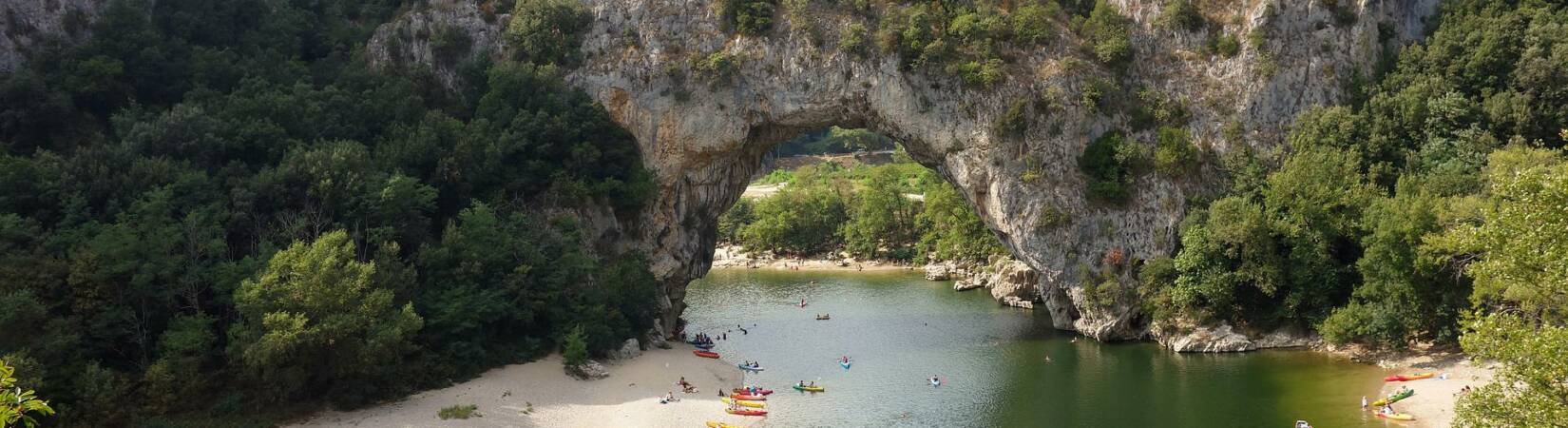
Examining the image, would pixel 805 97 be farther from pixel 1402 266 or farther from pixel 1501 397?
pixel 1501 397

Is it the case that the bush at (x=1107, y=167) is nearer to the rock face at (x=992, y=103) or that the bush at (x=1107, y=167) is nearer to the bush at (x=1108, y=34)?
the rock face at (x=992, y=103)

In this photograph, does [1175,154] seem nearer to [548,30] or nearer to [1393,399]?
[1393,399]

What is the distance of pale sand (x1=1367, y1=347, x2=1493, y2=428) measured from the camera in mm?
33772

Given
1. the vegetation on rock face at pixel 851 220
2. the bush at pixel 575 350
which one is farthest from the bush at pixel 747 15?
the vegetation on rock face at pixel 851 220

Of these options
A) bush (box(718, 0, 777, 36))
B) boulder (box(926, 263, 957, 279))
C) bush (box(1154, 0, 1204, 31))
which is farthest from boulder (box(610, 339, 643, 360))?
boulder (box(926, 263, 957, 279))

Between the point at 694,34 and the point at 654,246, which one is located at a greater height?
the point at 694,34

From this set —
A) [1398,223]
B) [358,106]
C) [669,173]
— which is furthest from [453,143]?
[1398,223]

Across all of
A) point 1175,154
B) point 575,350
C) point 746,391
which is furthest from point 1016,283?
point 575,350

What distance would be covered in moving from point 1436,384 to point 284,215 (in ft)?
145

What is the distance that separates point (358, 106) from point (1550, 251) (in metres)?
46.5

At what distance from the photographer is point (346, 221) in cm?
4259

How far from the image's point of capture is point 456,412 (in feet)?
120

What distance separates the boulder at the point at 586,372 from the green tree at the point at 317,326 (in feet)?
23.0

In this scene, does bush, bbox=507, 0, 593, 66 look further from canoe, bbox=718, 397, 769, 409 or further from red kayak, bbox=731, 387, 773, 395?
canoe, bbox=718, 397, 769, 409
